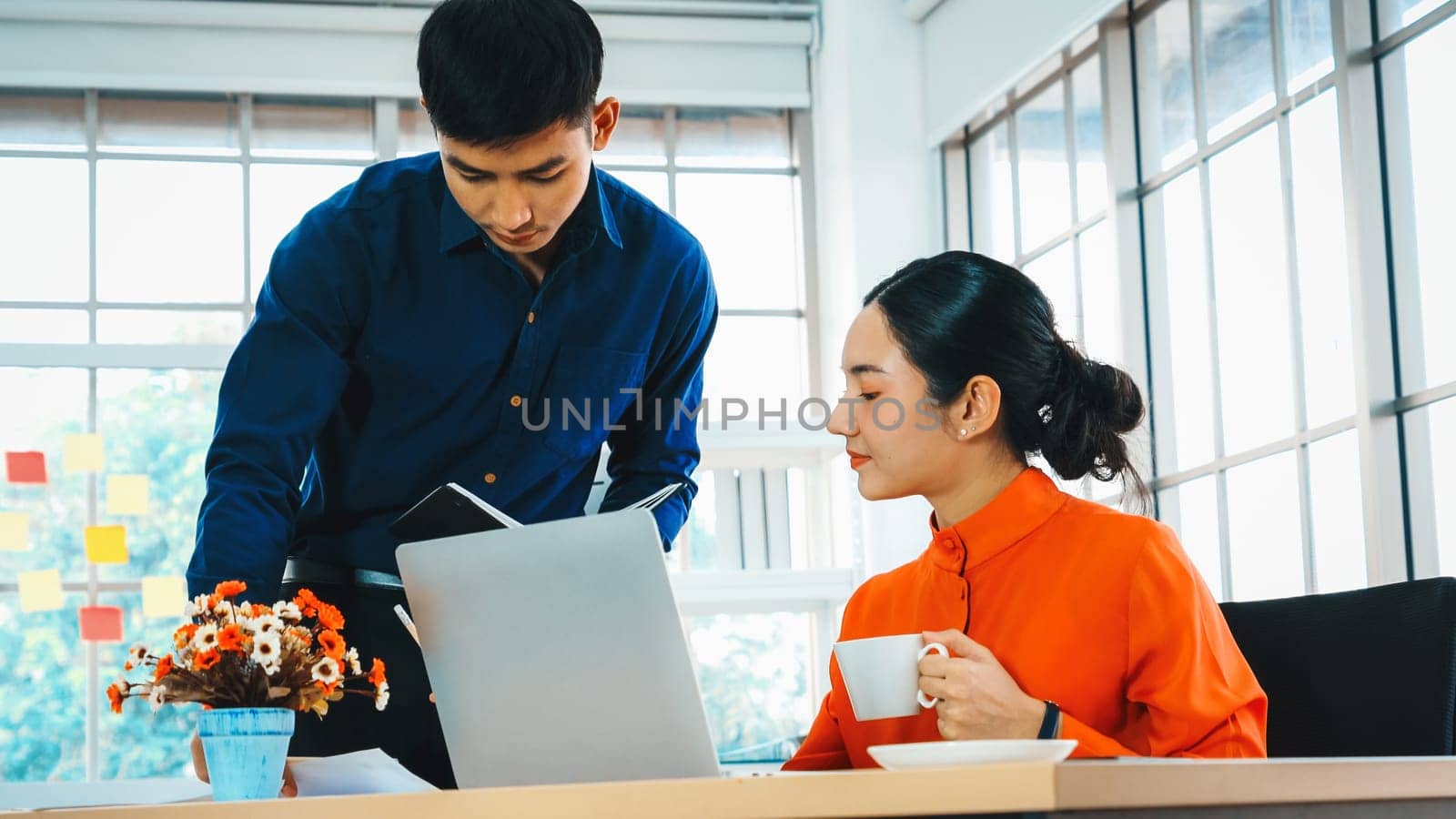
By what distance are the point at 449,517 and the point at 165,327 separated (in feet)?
13.3

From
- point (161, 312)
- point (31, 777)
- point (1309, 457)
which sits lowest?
point (31, 777)

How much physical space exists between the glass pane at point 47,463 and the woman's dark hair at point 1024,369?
3746 mm

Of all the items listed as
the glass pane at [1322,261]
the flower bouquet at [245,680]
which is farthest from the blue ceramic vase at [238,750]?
the glass pane at [1322,261]

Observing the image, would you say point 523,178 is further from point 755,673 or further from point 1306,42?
point 755,673

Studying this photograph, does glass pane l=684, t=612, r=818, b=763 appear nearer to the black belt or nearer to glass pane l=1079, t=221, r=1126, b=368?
glass pane l=1079, t=221, r=1126, b=368

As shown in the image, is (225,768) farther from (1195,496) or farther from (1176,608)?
(1195,496)

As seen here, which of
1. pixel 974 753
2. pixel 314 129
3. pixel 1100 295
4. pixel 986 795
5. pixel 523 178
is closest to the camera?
pixel 986 795

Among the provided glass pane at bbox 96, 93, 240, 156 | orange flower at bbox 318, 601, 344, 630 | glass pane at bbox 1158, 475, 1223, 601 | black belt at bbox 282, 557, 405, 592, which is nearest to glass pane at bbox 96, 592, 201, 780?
glass pane at bbox 96, 93, 240, 156

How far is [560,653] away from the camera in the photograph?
3.59 feet

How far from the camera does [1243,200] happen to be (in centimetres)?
377

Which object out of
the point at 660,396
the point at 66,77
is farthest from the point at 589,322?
the point at 66,77

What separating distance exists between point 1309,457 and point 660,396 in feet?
6.91

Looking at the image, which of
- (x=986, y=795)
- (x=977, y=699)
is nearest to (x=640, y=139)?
(x=977, y=699)

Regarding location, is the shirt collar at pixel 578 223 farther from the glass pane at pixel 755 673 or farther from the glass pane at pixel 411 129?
the glass pane at pixel 411 129
